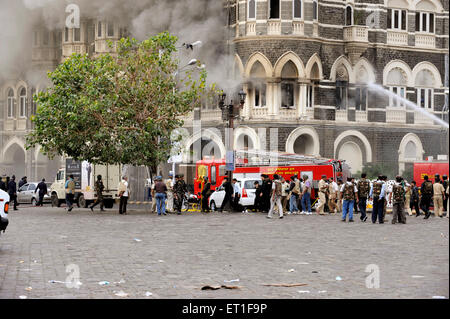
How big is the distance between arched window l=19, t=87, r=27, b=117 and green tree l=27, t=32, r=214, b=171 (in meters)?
25.0

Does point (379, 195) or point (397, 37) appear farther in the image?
point (397, 37)

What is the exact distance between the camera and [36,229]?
72.9 ft

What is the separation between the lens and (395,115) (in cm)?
4972

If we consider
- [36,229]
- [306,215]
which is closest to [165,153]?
[306,215]

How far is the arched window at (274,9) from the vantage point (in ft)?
151

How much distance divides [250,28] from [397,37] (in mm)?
9432

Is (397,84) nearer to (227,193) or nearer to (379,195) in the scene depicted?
(227,193)

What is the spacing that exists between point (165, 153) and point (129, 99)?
2.48 m

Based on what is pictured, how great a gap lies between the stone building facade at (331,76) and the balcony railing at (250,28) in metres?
0.05

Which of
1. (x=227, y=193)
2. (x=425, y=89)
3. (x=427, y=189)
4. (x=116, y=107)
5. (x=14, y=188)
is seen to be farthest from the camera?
(x=425, y=89)

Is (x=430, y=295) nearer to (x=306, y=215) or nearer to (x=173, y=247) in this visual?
(x=173, y=247)

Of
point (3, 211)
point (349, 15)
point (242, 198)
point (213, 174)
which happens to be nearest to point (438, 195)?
point (242, 198)

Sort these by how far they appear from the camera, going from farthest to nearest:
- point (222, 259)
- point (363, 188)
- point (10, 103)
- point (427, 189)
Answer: point (10, 103) < point (427, 189) < point (363, 188) < point (222, 259)

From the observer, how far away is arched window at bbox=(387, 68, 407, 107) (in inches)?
1953
